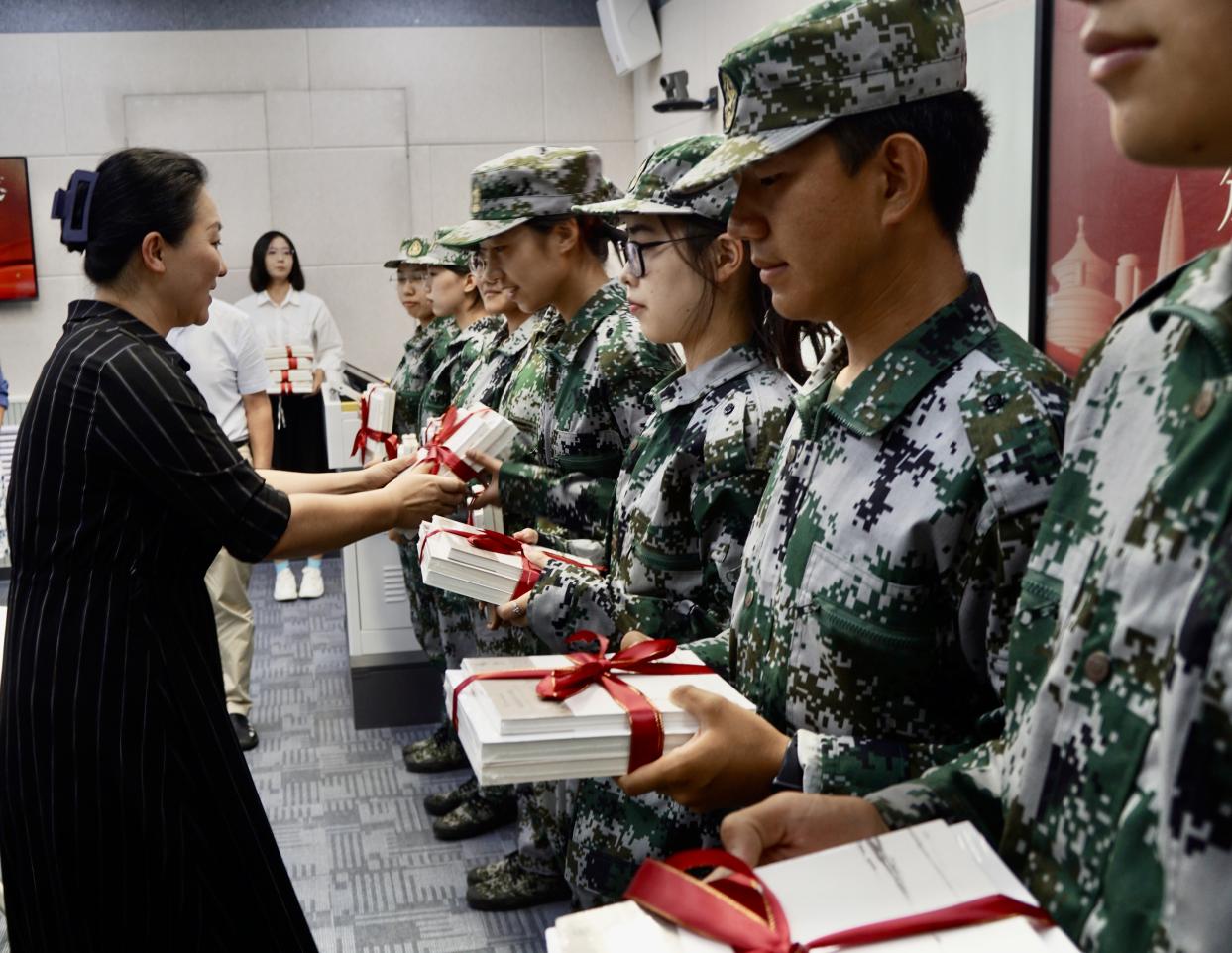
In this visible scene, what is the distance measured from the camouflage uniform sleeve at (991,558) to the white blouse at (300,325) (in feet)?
19.5

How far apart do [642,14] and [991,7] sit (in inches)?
156

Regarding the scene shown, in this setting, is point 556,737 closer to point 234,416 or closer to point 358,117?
point 234,416

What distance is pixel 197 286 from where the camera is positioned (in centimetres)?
198

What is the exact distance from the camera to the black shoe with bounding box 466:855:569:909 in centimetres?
297

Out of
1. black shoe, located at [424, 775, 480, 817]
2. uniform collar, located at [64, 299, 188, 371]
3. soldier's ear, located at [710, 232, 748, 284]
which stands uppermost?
soldier's ear, located at [710, 232, 748, 284]

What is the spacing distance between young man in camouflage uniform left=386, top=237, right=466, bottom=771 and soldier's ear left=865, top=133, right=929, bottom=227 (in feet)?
9.08

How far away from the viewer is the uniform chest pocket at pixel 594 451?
95.3 inches

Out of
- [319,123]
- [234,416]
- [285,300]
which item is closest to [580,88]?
[319,123]

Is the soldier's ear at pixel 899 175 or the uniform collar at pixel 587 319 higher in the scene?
the soldier's ear at pixel 899 175

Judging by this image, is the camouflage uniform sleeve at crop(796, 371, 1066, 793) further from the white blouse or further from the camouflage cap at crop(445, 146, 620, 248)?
the white blouse

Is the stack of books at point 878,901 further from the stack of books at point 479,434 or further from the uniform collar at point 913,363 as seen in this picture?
the stack of books at point 479,434

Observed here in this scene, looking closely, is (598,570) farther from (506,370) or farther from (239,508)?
(506,370)

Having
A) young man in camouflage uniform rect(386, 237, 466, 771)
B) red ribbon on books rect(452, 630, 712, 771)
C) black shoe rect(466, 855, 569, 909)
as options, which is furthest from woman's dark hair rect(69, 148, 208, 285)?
young man in camouflage uniform rect(386, 237, 466, 771)

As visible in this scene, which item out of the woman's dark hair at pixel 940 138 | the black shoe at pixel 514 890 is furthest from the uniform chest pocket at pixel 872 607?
the black shoe at pixel 514 890
